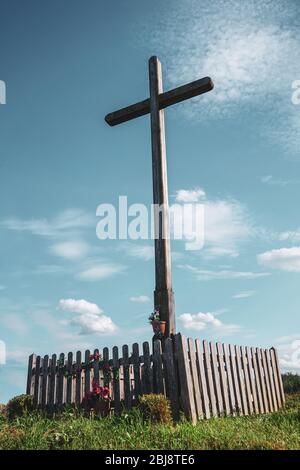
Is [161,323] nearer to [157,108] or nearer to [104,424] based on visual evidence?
[104,424]

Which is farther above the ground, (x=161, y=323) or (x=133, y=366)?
(x=161, y=323)

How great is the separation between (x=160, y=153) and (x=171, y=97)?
1.41m

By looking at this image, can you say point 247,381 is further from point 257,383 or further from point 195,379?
point 195,379

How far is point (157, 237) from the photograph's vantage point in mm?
9992

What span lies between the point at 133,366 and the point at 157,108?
5768mm

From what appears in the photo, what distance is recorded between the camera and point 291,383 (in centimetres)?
1656

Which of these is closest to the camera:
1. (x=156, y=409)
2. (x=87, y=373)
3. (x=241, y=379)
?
(x=156, y=409)

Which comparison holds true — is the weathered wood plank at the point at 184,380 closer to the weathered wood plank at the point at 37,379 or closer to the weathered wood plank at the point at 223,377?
the weathered wood plank at the point at 223,377

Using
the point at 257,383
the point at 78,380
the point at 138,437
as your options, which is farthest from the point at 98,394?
the point at 257,383

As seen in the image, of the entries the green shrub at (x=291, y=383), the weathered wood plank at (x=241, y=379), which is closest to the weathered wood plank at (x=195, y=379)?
the weathered wood plank at (x=241, y=379)

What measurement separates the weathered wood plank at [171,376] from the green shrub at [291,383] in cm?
887

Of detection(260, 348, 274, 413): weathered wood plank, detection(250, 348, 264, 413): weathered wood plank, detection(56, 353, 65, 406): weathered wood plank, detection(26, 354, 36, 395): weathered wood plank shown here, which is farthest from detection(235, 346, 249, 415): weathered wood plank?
detection(26, 354, 36, 395): weathered wood plank

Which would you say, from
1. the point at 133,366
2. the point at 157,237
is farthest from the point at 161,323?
the point at 157,237
